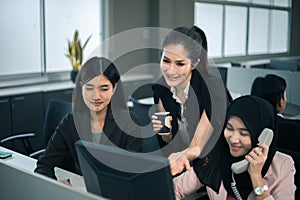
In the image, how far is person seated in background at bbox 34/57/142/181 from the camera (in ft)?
6.66

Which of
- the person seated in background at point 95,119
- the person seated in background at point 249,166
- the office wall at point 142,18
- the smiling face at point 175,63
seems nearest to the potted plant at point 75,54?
the office wall at point 142,18

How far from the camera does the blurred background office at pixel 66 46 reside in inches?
Result: 158

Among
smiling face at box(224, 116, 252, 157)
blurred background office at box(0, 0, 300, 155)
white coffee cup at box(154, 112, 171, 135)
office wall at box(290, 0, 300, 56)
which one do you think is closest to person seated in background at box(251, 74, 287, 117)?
blurred background office at box(0, 0, 300, 155)

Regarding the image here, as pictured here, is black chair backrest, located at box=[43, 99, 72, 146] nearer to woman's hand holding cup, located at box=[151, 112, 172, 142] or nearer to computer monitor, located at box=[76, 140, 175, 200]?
woman's hand holding cup, located at box=[151, 112, 172, 142]

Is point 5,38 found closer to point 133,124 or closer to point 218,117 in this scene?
Answer: point 133,124

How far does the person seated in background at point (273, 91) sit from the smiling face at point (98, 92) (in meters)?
1.37

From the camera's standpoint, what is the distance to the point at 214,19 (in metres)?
6.62

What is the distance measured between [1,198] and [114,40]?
3885mm

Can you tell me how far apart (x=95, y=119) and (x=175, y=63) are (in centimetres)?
50

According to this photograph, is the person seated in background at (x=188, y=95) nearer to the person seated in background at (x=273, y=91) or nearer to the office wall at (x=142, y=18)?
the person seated in background at (x=273, y=91)

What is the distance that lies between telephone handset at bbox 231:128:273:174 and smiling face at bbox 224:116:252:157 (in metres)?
0.06

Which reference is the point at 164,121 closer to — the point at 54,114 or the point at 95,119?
the point at 95,119

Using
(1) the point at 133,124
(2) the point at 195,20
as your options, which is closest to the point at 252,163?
(1) the point at 133,124

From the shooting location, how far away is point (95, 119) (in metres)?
2.07
